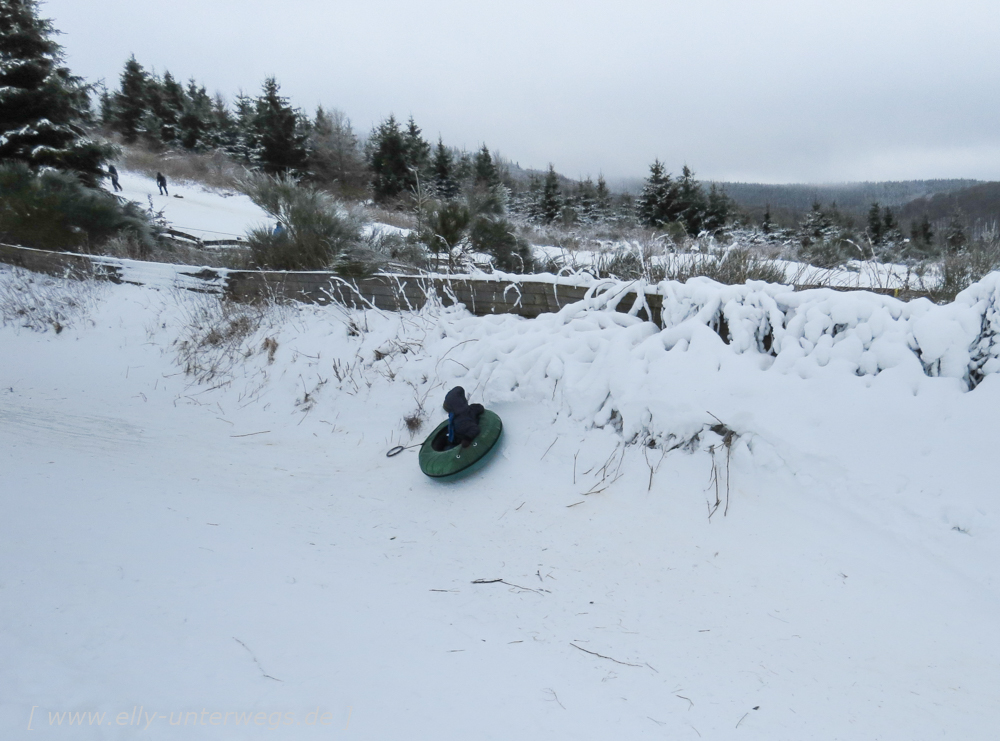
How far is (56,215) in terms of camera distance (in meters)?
10.8

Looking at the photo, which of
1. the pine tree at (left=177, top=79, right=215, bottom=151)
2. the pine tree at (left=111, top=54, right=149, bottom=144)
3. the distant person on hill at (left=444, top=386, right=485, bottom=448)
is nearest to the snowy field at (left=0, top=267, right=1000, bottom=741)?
the distant person on hill at (left=444, top=386, right=485, bottom=448)

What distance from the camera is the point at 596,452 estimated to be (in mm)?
3688

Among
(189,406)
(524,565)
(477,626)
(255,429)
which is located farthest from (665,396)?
(189,406)

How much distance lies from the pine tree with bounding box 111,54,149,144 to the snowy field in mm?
39648

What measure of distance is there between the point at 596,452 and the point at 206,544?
2.70 metres

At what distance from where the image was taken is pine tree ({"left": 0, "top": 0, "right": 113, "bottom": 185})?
42.7 ft

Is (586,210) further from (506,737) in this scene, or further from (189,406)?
(506,737)

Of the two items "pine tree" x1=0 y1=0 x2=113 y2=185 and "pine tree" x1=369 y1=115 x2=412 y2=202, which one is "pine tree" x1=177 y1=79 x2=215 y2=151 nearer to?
"pine tree" x1=369 y1=115 x2=412 y2=202

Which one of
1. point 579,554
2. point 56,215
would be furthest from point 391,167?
point 579,554

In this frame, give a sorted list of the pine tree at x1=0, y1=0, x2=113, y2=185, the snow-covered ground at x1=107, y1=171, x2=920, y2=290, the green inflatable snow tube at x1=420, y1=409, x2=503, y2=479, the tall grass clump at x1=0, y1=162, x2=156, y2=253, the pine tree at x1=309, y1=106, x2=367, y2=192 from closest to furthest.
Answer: the green inflatable snow tube at x1=420, y1=409, x2=503, y2=479, the tall grass clump at x1=0, y1=162, x2=156, y2=253, the pine tree at x1=0, y1=0, x2=113, y2=185, the snow-covered ground at x1=107, y1=171, x2=920, y2=290, the pine tree at x1=309, y1=106, x2=367, y2=192

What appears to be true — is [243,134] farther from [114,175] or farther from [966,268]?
[966,268]

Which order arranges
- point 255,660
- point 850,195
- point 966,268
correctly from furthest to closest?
1. point 850,195
2. point 966,268
3. point 255,660

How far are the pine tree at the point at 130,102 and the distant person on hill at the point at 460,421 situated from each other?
136ft

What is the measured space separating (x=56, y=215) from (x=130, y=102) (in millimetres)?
31858
